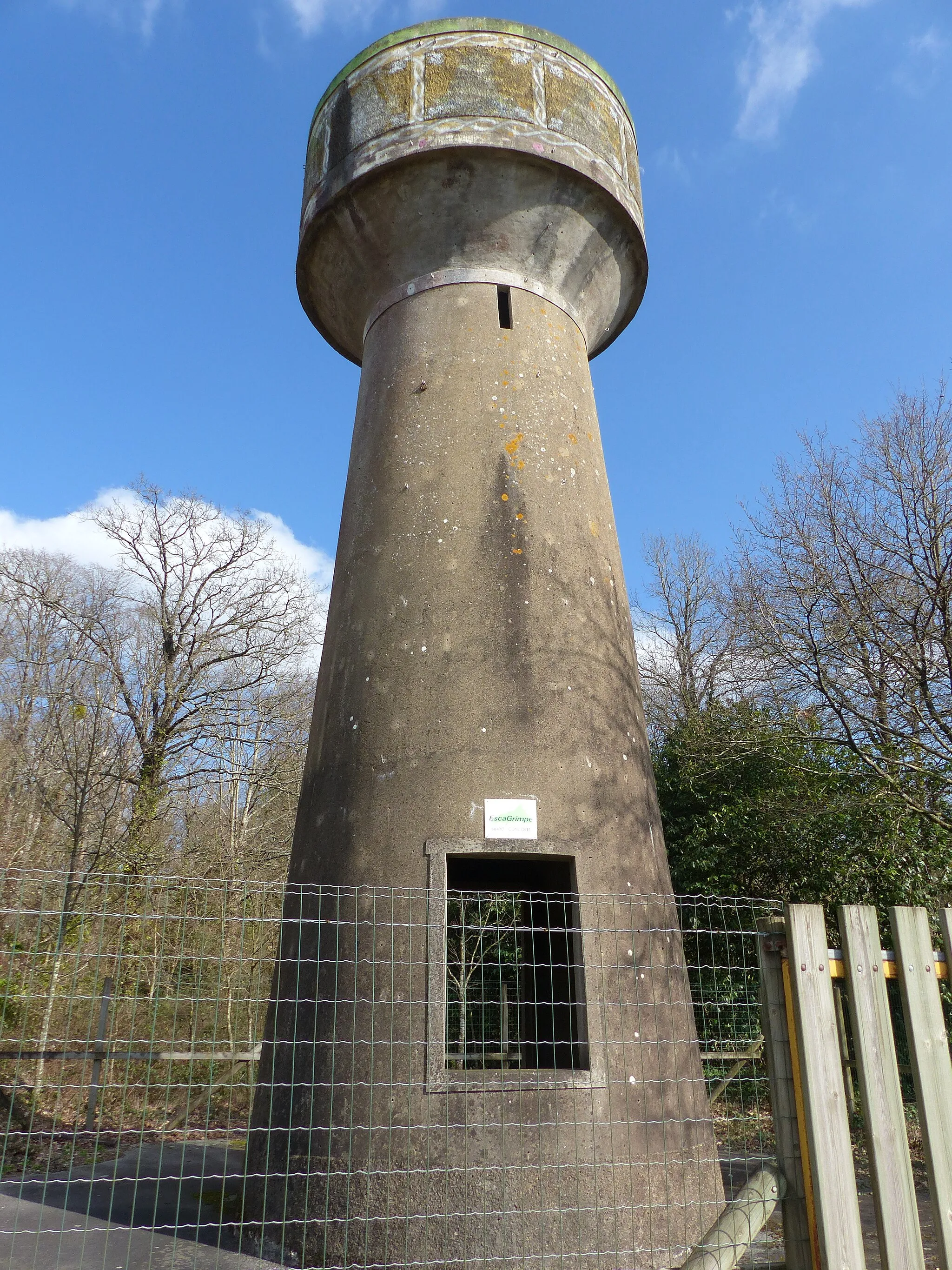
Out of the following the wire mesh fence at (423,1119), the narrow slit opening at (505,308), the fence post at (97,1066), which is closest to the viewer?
the wire mesh fence at (423,1119)

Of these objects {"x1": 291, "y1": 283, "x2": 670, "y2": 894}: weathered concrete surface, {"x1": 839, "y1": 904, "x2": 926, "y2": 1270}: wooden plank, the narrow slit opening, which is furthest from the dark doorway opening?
the narrow slit opening

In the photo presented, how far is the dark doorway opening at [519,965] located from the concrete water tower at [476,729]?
0.20 ft

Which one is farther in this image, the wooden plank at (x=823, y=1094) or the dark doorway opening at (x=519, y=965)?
the dark doorway opening at (x=519, y=965)

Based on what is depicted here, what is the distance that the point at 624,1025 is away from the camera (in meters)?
5.00

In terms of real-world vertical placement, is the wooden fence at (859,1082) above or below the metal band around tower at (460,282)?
below

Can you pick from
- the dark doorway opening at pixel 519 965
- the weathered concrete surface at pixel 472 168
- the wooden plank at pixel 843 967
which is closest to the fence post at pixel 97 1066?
the dark doorway opening at pixel 519 965

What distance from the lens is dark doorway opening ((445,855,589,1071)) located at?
16.5 ft

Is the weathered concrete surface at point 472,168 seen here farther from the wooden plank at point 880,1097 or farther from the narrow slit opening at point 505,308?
the wooden plank at point 880,1097

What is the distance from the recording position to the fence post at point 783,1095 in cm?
304

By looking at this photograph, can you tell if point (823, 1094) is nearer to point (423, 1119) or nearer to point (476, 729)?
point (423, 1119)

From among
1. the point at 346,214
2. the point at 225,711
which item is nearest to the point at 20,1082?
the point at 225,711

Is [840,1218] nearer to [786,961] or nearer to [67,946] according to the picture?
[786,961]

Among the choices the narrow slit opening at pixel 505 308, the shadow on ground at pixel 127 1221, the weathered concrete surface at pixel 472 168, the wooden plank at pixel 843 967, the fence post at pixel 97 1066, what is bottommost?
the shadow on ground at pixel 127 1221

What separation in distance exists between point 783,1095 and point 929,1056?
1.69 ft
